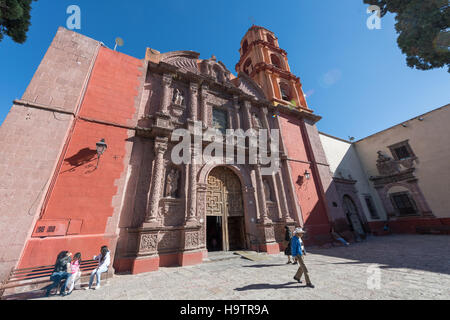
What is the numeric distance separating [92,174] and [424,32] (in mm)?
14503

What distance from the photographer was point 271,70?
1480cm

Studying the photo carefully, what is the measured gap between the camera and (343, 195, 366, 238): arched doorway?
41.7 feet

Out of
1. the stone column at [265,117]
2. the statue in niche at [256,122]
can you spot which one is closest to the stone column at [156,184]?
the statue in niche at [256,122]

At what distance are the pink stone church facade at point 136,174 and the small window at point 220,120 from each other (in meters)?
0.09

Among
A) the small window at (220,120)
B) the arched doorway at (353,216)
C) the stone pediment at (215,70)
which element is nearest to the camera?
the small window at (220,120)

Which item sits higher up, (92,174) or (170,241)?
(92,174)

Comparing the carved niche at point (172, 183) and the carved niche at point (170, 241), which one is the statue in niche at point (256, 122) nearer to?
the carved niche at point (172, 183)

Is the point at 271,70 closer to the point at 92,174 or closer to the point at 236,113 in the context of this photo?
the point at 236,113

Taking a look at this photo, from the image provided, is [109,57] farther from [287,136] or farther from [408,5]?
[408,5]

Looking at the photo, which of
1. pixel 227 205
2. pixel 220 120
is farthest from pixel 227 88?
pixel 227 205

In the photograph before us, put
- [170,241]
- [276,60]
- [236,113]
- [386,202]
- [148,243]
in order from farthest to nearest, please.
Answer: [276,60]
[386,202]
[236,113]
[170,241]
[148,243]

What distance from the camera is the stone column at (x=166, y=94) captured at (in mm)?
8381

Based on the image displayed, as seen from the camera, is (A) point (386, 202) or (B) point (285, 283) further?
(A) point (386, 202)

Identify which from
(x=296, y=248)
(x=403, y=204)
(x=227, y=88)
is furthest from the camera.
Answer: (x=403, y=204)
